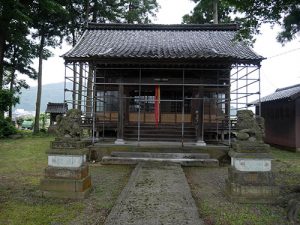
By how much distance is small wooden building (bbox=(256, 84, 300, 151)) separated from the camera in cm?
1702

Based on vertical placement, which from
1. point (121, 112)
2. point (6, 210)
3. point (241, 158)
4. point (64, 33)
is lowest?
point (6, 210)

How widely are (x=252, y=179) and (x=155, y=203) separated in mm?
2270

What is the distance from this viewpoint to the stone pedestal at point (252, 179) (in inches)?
261

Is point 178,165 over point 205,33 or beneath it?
beneath

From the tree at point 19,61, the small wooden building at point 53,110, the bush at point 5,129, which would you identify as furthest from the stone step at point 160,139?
the small wooden building at point 53,110

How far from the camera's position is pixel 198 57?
481 inches

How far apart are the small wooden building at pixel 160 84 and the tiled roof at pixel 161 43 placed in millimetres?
44

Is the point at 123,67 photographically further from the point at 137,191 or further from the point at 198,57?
the point at 137,191

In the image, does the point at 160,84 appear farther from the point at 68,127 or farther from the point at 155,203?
the point at 155,203

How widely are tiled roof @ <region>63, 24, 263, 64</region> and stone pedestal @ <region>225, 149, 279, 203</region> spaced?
6302mm

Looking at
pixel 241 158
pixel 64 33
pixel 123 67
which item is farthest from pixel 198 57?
pixel 64 33

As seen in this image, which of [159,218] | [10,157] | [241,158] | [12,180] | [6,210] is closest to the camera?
[159,218]

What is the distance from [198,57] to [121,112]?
14.2 feet

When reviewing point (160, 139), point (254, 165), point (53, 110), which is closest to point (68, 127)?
point (254, 165)
